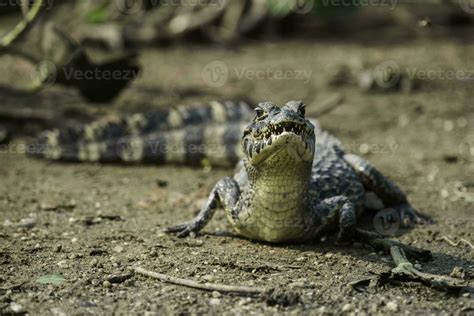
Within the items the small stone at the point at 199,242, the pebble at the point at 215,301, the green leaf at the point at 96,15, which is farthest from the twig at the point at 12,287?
the green leaf at the point at 96,15

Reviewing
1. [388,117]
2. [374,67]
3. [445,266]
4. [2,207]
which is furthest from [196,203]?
[374,67]

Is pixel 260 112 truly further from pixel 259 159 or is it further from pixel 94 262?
pixel 94 262

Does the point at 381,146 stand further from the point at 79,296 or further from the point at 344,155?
the point at 79,296

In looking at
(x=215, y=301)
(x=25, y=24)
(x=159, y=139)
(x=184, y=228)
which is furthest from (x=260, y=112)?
(x=25, y=24)

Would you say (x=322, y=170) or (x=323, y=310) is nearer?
(x=323, y=310)

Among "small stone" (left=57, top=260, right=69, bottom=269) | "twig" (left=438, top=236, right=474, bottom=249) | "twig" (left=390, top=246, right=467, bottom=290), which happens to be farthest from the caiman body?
"small stone" (left=57, top=260, right=69, bottom=269)

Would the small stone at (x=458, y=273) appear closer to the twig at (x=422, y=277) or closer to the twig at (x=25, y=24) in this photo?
the twig at (x=422, y=277)
